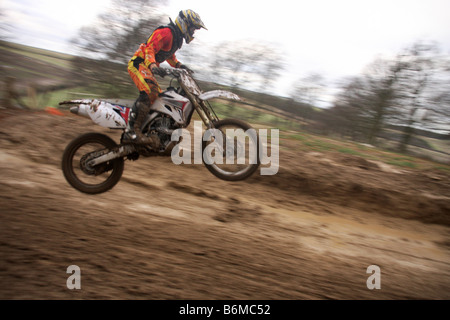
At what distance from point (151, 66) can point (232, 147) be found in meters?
1.41

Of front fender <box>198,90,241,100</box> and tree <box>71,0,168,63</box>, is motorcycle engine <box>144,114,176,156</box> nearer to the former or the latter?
front fender <box>198,90,241,100</box>

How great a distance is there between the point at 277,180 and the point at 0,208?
4460 mm

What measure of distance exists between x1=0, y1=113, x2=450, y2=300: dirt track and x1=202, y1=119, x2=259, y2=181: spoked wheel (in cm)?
85

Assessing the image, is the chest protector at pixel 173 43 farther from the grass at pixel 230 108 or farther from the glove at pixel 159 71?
the grass at pixel 230 108

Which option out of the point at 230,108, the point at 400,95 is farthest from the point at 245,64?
the point at 400,95

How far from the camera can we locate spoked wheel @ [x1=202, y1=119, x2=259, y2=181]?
3.41 meters

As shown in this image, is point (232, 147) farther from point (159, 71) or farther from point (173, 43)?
point (173, 43)

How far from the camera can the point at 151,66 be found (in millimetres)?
3422

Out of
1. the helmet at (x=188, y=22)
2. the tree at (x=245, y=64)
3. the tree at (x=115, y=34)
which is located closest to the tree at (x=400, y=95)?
the tree at (x=245, y=64)

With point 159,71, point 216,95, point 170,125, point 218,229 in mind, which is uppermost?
point 159,71

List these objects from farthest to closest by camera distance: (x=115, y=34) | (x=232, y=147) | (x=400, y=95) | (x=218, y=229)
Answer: (x=400, y=95)
(x=115, y=34)
(x=218, y=229)
(x=232, y=147)

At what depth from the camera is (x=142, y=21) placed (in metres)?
9.88

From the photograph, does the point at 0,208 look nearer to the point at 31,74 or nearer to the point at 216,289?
the point at 216,289
